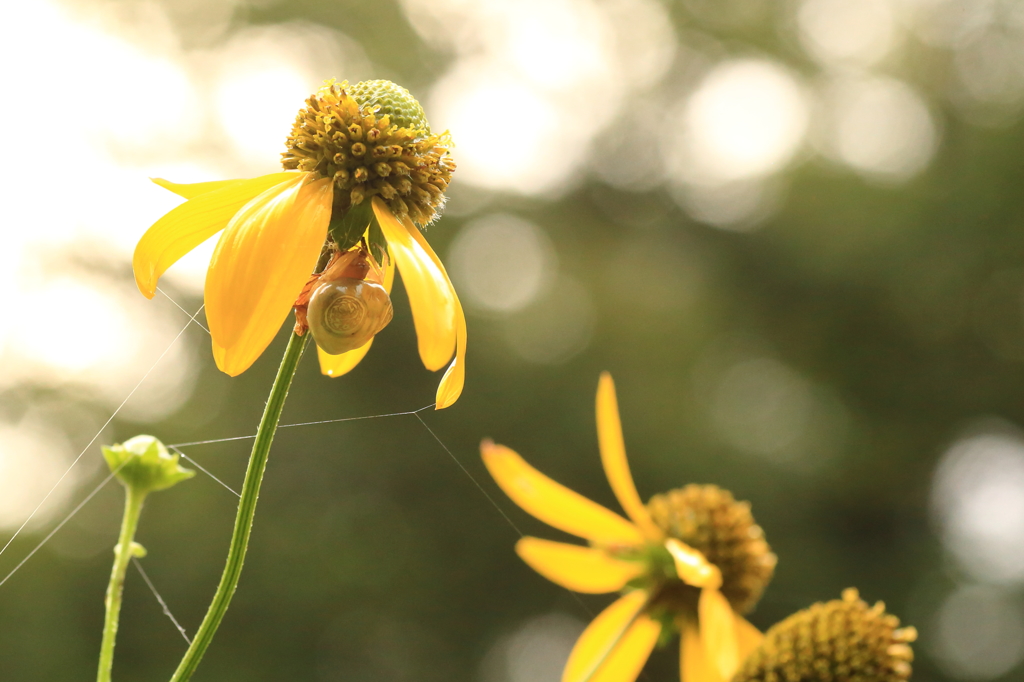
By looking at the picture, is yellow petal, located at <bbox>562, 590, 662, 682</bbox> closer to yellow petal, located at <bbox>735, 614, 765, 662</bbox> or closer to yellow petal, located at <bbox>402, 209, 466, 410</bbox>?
yellow petal, located at <bbox>735, 614, 765, 662</bbox>

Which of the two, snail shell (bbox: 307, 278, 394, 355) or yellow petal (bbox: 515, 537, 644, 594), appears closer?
snail shell (bbox: 307, 278, 394, 355)

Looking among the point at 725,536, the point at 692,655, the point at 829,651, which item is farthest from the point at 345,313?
the point at 725,536

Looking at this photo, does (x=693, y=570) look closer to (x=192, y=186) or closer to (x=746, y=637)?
(x=746, y=637)

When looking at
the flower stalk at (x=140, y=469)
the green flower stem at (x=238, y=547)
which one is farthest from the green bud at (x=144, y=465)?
the green flower stem at (x=238, y=547)

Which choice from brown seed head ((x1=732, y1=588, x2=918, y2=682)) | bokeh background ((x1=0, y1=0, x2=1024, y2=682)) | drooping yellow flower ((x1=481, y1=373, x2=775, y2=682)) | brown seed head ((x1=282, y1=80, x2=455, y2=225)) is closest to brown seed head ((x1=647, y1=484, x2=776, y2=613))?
drooping yellow flower ((x1=481, y1=373, x2=775, y2=682))

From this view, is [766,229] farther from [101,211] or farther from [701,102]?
[101,211]

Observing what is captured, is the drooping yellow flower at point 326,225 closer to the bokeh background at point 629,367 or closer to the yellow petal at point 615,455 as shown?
the yellow petal at point 615,455

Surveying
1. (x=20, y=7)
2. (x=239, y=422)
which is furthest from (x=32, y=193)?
(x=239, y=422)
